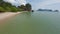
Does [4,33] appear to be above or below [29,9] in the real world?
above

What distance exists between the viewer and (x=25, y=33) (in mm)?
10852

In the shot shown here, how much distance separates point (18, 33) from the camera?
1080 cm

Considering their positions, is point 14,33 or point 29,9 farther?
point 29,9

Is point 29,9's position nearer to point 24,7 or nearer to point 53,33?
point 24,7

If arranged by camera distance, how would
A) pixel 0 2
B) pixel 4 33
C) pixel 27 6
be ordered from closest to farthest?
pixel 4 33
pixel 0 2
pixel 27 6

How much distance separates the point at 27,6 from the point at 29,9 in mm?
3288

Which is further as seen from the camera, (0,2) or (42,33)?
(0,2)

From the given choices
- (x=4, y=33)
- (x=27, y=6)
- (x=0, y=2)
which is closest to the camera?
(x=4, y=33)

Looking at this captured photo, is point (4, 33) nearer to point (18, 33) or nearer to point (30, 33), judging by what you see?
point (18, 33)

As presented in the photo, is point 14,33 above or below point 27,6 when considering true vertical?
above

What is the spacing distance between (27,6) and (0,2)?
4641 cm

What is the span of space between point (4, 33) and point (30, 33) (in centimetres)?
187

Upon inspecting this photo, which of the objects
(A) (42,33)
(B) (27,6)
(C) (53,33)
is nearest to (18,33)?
(A) (42,33)

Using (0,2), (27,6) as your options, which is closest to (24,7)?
(27,6)
